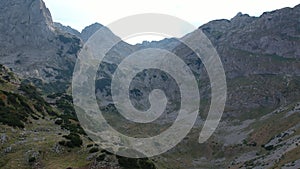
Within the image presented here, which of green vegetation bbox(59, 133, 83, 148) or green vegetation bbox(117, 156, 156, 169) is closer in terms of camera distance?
green vegetation bbox(117, 156, 156, 169)

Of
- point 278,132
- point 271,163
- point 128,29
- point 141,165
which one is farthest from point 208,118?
point 141,165

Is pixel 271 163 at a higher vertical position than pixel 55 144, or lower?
lower

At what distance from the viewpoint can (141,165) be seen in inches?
1916

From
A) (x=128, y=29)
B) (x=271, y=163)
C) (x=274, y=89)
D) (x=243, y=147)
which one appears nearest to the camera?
(x=128, y=29)

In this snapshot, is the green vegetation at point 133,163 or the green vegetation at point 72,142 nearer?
the green vegetation at point 133,163

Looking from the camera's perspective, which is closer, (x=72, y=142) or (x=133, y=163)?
(x=133, y=163)

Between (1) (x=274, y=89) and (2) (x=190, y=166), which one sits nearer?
(2) (x=190, y=166)

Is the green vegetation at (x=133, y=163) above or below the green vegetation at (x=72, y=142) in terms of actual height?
below

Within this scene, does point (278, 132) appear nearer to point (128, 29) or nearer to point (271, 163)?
point (271, 163)

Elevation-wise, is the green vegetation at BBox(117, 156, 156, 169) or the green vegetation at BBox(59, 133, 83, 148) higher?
the green vegetation at BBox(59, 133, 83, 148)

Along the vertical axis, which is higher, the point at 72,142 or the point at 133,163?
the point at 72,142

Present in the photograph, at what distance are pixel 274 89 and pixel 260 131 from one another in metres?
59.3

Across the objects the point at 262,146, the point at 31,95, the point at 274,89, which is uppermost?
the point at 274,89

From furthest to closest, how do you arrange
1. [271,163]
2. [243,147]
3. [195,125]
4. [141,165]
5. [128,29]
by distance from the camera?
[195,125], [243,147], [271,163], [128,29], [141,165]
